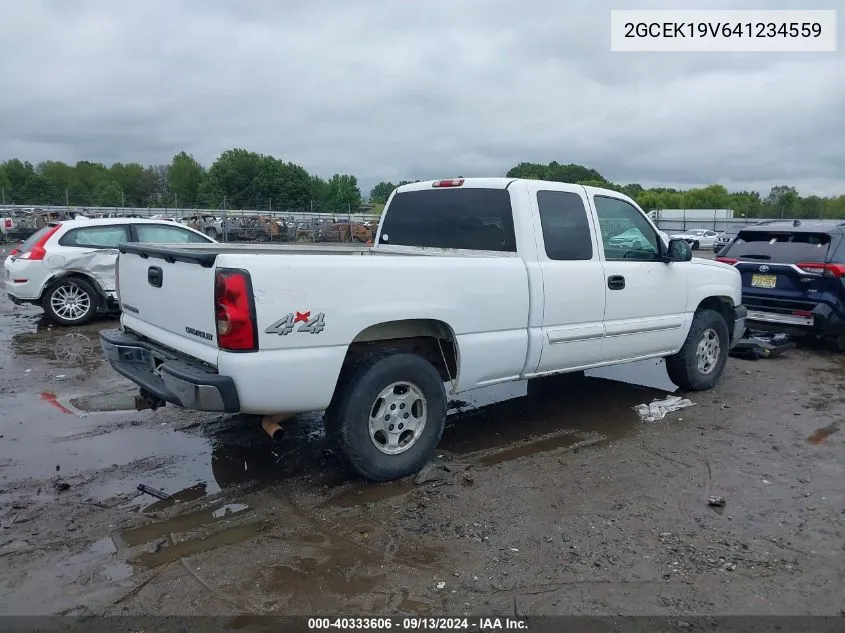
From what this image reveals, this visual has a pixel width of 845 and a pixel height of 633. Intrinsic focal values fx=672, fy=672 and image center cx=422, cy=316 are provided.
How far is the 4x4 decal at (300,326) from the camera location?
3.72 metres

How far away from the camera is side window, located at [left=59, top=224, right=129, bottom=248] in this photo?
997cm

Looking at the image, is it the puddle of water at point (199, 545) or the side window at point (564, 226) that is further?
the side window at point (564, 226)

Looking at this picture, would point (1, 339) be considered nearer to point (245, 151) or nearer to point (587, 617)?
point (587, 617)

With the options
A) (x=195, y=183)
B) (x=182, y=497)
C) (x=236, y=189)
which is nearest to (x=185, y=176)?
(x=195, y=183)

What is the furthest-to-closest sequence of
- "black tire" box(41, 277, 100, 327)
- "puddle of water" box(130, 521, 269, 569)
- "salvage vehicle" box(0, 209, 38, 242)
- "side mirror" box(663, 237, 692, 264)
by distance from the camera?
"salvage vehicle" box(0, 209, 38, 242) → "black tire" box(41, 277, 100, 327) → "side mirror" box(663, 237, 692, 264) → "puddle of water" box(130, 521, 269, 569)

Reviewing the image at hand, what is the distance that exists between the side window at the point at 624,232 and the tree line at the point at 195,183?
41565 mm

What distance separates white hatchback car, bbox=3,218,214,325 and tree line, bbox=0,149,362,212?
35627 mm

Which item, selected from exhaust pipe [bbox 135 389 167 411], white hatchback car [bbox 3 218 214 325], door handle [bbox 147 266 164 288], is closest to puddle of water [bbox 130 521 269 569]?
exhaust pipe [bbox 135 389 167 411]

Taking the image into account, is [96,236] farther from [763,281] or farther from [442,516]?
[763,281]

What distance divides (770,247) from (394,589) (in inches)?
319

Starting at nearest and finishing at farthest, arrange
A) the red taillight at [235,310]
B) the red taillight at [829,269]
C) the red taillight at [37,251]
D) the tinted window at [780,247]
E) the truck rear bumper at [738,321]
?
the red taillight at [235,310]
the truck rear bumper at [738,321]
the red taillight at [829,269]
the tinted window at [780,247]
the red taillight at [37,251]

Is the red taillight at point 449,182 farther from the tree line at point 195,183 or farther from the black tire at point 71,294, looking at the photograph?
the tree line at point 195,183

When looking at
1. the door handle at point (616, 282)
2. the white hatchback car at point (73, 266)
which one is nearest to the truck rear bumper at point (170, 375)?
the door handle at point (616, 282)

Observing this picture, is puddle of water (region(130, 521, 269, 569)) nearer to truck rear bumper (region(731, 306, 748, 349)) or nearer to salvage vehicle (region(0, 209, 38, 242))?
truck rear bumper (region(731, 306, 748, 349))
